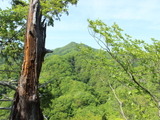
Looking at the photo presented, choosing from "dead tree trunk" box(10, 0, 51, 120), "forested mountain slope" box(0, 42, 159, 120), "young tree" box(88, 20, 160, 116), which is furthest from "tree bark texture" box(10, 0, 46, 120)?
"young tree" box(88, 20, 160, 116)

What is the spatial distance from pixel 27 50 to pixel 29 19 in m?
0.47

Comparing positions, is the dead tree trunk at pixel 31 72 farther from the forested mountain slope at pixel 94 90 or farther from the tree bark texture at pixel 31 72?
the forested mountain slope at pixel 94 90

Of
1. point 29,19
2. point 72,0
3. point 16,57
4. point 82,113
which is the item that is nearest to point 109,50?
point 29,19

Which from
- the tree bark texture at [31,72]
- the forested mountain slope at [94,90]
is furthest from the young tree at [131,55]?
the tree bark texture at [31,72]

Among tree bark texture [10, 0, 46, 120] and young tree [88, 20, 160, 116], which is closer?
tree bark texture [10, 0, 46, 120]

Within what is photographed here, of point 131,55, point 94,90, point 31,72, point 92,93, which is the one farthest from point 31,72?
point 94,90

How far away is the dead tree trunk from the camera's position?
7.74 ft

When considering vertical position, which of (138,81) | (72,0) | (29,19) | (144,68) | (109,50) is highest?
(72,0)

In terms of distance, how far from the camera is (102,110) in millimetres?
55625

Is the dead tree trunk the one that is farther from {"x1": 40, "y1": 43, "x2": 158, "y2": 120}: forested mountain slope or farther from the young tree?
the young tree

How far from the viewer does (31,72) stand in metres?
2.51

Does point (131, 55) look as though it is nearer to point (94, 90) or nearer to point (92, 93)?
point (92, 93)

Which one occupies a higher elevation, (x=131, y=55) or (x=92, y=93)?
(x=131, y=55)

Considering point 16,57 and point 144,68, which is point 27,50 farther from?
point 16,57
